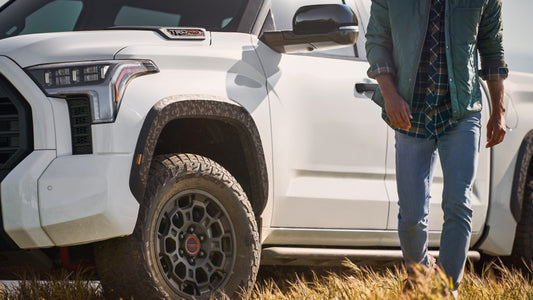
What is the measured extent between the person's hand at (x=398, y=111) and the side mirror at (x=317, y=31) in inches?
30.5

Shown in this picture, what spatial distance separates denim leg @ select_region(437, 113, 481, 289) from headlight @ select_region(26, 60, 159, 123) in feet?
4.67

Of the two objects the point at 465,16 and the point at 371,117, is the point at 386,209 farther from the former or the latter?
the point at 465,16

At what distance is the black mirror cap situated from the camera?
459 centimetres

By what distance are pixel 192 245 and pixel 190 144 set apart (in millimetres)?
670

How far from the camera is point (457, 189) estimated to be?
3.95 metres

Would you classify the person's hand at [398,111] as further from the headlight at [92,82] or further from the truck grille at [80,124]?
the truck grille at [80,124]

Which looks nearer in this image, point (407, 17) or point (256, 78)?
point (407, 17)

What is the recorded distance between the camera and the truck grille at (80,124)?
4.06 meters

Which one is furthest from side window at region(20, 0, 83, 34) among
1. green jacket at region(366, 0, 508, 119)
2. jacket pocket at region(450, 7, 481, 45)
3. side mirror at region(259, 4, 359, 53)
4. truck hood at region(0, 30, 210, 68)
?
jacket pocket at region(450, 7, 481, 45)

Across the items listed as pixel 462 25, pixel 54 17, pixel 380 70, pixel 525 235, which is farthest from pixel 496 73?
pixel 54 17

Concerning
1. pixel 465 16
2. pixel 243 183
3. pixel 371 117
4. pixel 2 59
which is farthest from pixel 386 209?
pixel 2 59

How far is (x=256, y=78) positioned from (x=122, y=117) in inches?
35.9

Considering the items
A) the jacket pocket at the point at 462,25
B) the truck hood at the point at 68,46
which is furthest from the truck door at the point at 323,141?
the jacket pocket at the point at 462,25

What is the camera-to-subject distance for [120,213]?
13.3 ft
